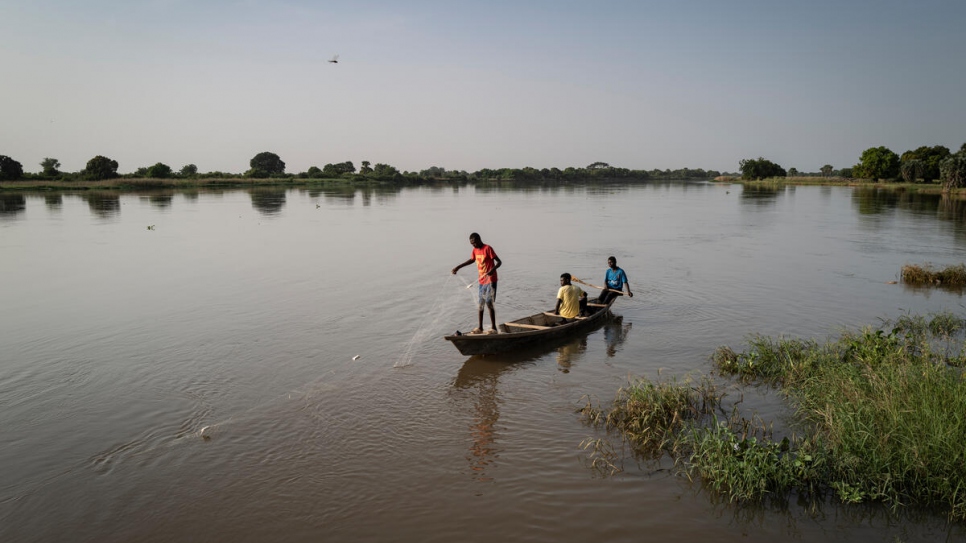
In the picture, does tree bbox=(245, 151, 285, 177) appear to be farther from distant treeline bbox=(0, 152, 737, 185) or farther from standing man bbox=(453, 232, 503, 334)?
standing man bbox=(453, 232, 503, 334)

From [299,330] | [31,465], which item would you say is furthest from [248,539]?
[299,330]

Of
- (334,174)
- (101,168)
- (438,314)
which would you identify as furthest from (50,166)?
(438,314)

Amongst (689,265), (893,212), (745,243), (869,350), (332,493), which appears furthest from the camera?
(893,212)

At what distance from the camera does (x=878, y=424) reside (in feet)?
Answer: 19.7

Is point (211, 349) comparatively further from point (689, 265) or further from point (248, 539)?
point (689, 265)

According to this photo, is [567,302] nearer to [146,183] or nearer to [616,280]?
[616,280]

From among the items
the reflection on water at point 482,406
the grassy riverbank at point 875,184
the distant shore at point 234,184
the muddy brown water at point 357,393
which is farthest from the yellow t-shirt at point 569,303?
the grassy riverbank at point 875,184

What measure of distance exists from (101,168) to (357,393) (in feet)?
328

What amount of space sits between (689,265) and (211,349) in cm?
1624

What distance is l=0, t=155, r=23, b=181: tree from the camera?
255 ft

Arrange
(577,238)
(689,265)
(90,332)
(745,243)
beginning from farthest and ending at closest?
(577,238) < (745,243) < (689,265) < (90,332)

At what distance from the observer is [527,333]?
10.4 metres

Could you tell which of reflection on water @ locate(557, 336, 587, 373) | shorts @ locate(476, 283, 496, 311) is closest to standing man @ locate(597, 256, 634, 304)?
reflection on water @ locate(557, 336, 587, 373)

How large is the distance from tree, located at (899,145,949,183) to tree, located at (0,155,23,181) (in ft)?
388
